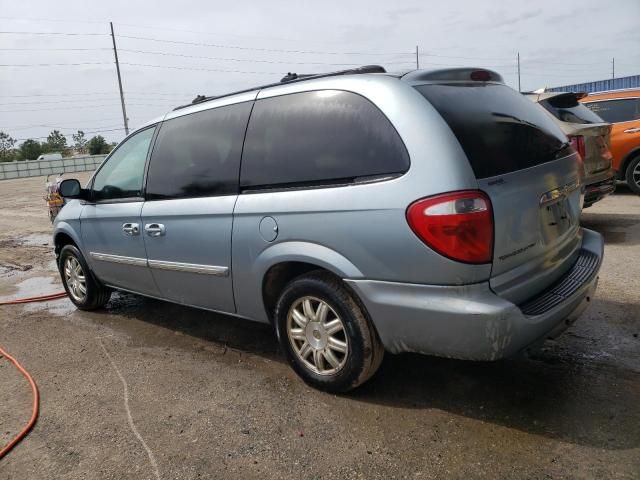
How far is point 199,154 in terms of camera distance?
3709mm

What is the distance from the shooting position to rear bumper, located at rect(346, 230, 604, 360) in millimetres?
2451

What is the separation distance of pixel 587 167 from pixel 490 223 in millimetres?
4665

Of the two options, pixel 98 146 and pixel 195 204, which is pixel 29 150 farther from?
pixel 195 204

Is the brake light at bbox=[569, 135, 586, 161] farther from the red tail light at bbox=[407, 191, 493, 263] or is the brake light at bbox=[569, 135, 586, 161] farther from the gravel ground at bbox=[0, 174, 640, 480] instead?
the red tail light at bbox=[407, 191, 493, 263]

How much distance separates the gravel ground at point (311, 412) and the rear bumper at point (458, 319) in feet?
1.43

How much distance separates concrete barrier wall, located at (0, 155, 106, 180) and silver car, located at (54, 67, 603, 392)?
5231cm

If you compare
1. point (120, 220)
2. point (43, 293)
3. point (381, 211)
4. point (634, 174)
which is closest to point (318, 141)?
point (381, 211)

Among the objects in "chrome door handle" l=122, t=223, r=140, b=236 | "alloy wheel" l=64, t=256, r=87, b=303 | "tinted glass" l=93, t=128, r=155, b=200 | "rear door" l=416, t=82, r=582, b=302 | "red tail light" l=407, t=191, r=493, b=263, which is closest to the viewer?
"red tail light" l=407, t=191, r=493, b=263

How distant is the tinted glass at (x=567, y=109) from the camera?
22.1ft

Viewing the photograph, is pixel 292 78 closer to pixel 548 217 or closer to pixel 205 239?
pixel 205 239

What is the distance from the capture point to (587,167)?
6383 millimetres

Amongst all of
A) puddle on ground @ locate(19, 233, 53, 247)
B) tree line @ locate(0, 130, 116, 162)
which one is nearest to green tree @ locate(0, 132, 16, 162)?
tree line @ locate(0, 130, 116, 162)

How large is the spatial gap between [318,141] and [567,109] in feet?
16.7

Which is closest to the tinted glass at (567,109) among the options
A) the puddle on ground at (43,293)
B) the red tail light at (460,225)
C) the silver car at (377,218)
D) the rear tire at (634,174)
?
the rear tire at (634,174)
